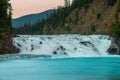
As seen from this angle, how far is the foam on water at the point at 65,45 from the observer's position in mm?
94688

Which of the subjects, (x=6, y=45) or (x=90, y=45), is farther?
(x=90, y=45)

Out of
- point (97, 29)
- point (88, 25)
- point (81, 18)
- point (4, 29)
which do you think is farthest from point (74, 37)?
point (81, 18)

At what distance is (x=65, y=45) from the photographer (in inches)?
3851

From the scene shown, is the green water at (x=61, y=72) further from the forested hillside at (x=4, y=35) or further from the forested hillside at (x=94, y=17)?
the forested hillside at (x=94, y=17)

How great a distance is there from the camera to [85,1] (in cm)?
19338

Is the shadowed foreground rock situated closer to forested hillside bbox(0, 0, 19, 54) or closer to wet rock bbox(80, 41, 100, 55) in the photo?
wet rock bbox(80, 41, 100, 55)

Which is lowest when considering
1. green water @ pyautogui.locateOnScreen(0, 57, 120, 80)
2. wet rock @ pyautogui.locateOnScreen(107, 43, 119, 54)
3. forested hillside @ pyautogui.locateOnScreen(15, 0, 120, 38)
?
green water @ pyautogui.locateOnScreen(0, 57, 120, 80)

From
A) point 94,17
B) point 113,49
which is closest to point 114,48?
point 113,49

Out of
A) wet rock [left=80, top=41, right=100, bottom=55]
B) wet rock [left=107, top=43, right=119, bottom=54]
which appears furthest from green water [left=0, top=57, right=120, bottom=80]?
wet rock [left=80, top=41, right=100, bottom=55]

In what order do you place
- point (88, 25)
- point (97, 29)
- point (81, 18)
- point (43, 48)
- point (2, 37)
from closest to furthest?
point (2, 37)
point (43, 48)
point (97, 29)
point (88, 25)
point (81, 18)

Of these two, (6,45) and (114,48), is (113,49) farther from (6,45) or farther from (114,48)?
(6,45)

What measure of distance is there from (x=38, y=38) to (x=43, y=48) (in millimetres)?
4392

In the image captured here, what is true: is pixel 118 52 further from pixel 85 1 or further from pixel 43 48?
pixel 85 1

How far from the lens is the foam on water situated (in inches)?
3728
